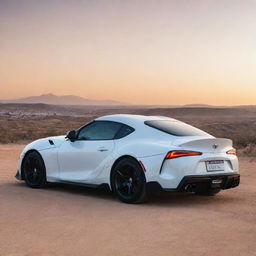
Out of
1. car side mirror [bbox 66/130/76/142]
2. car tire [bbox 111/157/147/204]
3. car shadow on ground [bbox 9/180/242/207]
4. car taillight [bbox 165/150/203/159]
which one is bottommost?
car shadow on ground [bbox 9/180/242/207]

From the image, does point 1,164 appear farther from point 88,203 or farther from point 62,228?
point 62,228

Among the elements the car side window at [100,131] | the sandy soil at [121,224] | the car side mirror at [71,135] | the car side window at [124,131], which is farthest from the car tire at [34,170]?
the car side window at [124,131]

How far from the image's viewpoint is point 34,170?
10.7m

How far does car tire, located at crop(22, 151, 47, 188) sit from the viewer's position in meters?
10.4

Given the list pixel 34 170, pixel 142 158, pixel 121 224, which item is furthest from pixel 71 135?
pixel 121 224

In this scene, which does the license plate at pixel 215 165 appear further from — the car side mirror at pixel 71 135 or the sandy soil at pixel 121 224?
the car side mirror at pixel 71 135

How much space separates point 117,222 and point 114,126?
263 cm

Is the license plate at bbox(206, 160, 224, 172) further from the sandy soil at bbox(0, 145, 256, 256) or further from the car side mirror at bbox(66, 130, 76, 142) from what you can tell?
the car side mirror at bbox(66, 130, 76, 142)

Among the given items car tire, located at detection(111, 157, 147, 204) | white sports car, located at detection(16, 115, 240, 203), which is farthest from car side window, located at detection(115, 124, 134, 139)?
car tire, located at detection(111, 157, 147, 204)

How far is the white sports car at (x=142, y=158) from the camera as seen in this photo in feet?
27.3

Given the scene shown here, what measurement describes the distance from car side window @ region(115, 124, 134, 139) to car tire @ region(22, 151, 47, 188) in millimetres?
2044

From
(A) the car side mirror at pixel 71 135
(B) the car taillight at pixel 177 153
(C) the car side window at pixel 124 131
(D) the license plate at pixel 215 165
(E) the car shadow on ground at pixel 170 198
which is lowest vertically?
(E) the car shadow on ground at pixel 170 198

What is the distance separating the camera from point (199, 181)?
8.37 meters

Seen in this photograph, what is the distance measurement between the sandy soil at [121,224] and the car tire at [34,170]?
0.33 m
